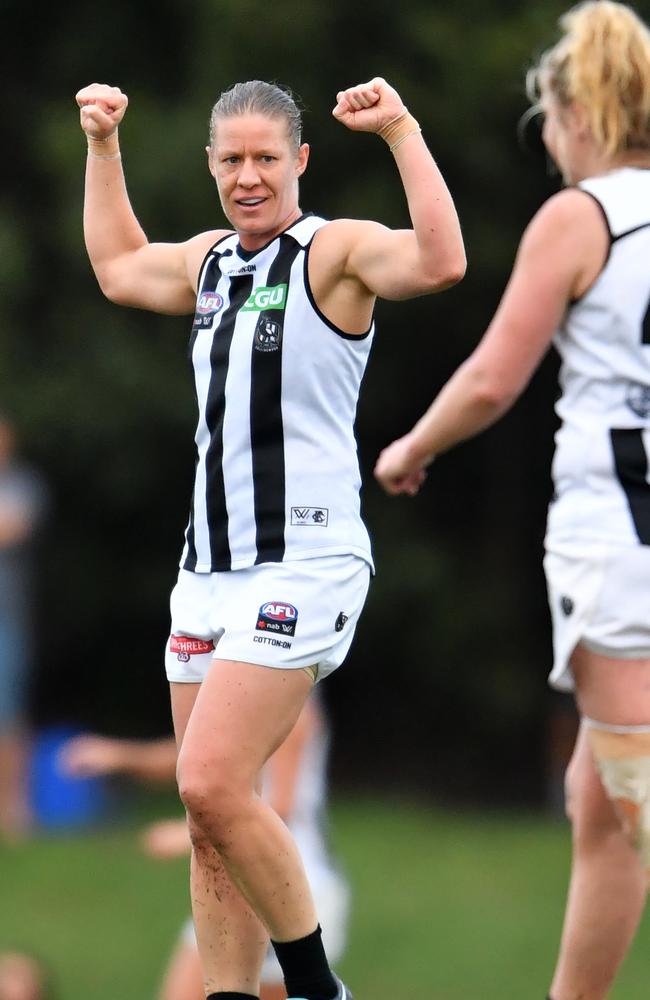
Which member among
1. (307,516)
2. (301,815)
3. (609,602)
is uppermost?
(307,516)

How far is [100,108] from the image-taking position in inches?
172

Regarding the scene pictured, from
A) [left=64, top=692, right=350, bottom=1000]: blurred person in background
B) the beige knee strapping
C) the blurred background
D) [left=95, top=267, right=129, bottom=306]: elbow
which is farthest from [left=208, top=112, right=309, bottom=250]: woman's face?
the blurred background

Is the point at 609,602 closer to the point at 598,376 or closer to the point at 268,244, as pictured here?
the point at 598,376

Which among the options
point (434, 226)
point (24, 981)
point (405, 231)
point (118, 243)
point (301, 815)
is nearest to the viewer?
point (434, 226)

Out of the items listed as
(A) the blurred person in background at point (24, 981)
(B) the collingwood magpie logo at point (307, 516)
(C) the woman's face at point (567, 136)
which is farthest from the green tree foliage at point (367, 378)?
(B) the collingwood magpie logo at point (307, 516)

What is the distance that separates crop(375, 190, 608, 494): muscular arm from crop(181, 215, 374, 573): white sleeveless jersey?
0.28 meters

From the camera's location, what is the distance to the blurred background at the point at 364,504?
32.4 ft

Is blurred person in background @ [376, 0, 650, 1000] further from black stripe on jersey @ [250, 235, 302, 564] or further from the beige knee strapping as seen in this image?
black stripe on jersey @ [250, 235, 302, 564]

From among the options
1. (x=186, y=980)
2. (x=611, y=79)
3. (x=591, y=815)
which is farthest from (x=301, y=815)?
(x=611, y=79)

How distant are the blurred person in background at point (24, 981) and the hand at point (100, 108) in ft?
Result: 13.9

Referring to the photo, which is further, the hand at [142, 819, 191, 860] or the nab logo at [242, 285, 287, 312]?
the hand at [142, 819, 191, 860]

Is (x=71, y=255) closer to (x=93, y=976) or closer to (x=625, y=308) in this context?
(x=93, y=976)

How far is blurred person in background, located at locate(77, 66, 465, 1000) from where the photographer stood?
391cm

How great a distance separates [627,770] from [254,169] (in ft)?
5.18
